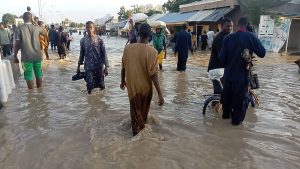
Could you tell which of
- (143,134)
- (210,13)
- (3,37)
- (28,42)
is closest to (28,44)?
(28,42)

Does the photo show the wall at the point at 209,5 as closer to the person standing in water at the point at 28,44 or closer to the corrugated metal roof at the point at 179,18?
the corrugated metal roof at the point at 179,18

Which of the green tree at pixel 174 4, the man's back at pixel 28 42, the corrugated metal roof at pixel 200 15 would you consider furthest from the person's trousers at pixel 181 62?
the green tree at pixel 174 4

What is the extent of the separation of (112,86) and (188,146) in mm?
4992

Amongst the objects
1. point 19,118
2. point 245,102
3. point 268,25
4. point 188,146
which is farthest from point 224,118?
point 268,25

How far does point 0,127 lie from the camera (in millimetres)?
5816

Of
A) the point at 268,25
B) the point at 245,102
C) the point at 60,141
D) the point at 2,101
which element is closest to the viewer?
the point at 60,141

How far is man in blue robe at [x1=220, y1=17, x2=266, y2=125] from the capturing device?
210 inches

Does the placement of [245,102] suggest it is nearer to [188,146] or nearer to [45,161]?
[188,146]

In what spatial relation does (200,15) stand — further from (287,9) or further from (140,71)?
(140,71)

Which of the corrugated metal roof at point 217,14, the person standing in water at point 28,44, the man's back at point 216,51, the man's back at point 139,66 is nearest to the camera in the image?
the man's back at point 139,66

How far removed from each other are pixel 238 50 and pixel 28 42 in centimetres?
482

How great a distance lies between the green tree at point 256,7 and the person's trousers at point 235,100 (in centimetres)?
1662

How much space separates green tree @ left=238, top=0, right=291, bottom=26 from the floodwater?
13393mm

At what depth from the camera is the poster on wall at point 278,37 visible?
18.8 meters
